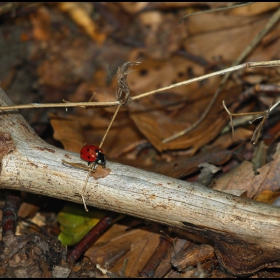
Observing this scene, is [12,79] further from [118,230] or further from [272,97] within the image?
[272,97]

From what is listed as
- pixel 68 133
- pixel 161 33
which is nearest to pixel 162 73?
pixel 161 33

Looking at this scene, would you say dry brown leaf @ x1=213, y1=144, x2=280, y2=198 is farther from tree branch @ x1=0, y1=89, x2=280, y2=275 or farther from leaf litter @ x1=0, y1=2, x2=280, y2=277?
tree branch @ x1=0, y1=89, x2=280, y2=275

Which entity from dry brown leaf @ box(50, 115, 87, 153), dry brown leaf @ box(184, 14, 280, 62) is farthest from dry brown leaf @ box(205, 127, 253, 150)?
dry brown leaf @ box(184, 14, 280, 62)

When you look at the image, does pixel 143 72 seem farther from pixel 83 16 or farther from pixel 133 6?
pixel 83 16

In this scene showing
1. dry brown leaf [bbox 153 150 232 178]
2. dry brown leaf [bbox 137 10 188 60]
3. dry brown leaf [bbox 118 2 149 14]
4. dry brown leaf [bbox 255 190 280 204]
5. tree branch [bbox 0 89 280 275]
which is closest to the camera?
tree branch [bbox 0 89 280 275]

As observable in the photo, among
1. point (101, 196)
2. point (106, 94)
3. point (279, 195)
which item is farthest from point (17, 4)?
point (279, 195)
